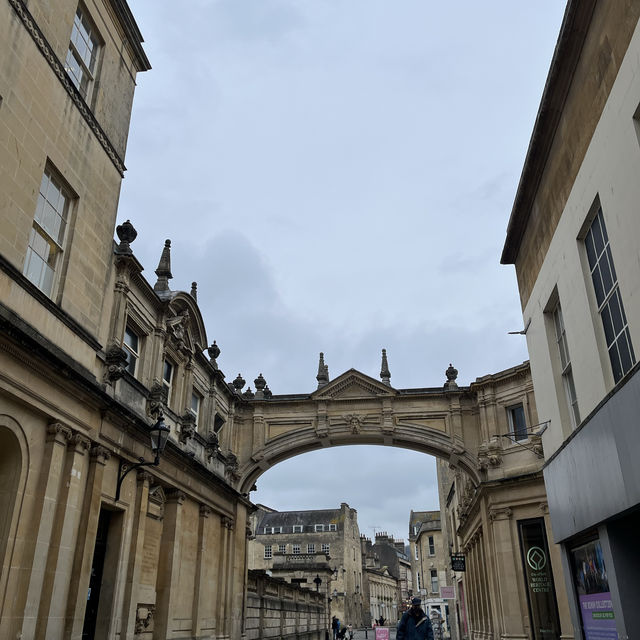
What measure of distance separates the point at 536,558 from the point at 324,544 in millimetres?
47979

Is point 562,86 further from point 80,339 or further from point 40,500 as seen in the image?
point 40,500

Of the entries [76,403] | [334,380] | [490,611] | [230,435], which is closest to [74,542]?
[76,403]

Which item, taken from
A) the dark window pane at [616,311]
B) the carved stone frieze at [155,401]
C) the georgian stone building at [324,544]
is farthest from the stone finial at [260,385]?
the georgian stone building at [324,544]

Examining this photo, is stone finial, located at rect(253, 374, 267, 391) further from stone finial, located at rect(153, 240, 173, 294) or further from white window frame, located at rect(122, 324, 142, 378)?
white window frame, located at rect(122, 324, 142, 378)

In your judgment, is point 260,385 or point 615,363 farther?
point 260,385

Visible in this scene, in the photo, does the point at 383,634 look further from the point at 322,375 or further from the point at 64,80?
the point at 64,80

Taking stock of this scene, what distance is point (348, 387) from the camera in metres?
24.0

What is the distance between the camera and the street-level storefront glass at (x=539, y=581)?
64.3 ft

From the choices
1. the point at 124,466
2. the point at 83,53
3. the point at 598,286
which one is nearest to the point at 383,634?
the point at 124,466

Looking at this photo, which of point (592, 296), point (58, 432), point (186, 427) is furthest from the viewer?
point (186, 427)

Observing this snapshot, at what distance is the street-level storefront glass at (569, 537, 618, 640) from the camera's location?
26.7 ft

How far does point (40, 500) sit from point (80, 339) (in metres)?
3.04

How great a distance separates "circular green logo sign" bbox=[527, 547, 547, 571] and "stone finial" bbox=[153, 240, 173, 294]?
14.3 metres

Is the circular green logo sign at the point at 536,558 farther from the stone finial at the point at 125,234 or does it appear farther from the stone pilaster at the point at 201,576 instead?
the stone finial at the point at 125,234
